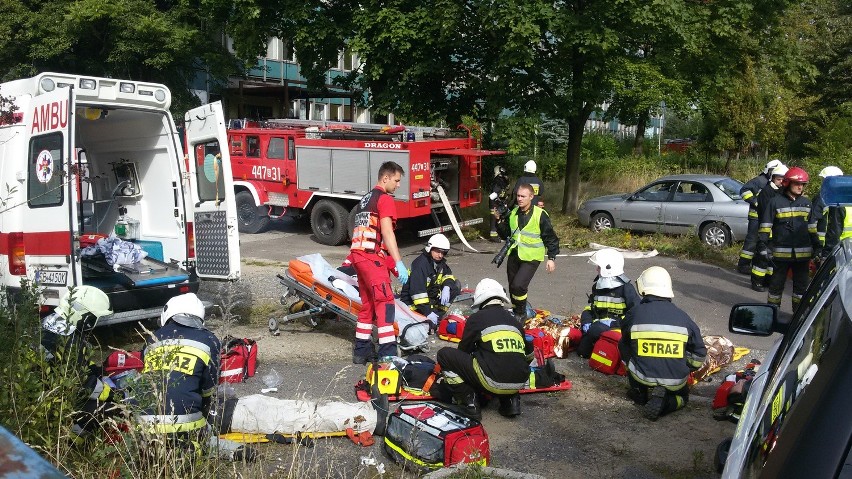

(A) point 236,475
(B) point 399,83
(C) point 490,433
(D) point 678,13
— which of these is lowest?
(C) point 490,433

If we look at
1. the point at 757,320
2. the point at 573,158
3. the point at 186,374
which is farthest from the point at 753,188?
the point at 186,374

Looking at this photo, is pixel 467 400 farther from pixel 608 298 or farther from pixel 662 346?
pixel 608 298

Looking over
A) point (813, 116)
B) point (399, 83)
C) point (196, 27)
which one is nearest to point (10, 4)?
point (196, 27)

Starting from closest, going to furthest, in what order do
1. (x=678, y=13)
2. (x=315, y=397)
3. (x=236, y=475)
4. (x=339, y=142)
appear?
(x=236, y=475)
(x=315, y=397)
(x=678, y=13)
(x=339, y=142)

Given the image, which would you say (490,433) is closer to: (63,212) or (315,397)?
(315,397)

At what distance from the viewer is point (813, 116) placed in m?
26.3

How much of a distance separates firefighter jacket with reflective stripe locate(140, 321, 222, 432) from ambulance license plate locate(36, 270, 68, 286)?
8.10ft

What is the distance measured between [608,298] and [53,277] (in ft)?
16.5

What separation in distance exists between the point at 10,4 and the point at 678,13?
16.2m

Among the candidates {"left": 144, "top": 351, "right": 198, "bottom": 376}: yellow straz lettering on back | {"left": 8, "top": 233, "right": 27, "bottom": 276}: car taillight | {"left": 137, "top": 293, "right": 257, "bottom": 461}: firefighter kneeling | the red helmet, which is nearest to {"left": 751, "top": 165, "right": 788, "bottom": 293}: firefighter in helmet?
the red helmet

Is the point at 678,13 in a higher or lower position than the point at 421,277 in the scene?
A: higher

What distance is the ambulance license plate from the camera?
6539 millimetres

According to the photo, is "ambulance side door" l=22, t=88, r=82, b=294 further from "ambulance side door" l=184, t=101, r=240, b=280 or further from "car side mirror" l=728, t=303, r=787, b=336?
"car side mirror" l=728, t=303, r=787, b=336

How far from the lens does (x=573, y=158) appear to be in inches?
640
